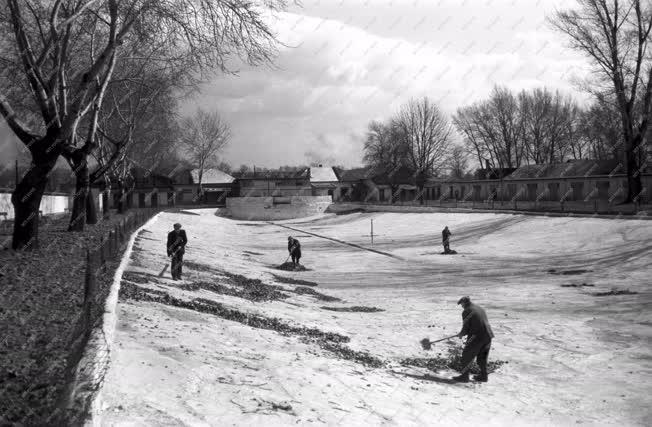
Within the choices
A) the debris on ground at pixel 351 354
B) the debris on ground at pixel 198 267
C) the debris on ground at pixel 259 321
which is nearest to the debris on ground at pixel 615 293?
the debris on ground at pixel 259 321

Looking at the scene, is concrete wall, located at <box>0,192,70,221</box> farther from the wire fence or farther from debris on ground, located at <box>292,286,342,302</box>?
the wire fence

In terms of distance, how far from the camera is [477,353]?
919 cm

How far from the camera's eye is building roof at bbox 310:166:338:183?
95.8m

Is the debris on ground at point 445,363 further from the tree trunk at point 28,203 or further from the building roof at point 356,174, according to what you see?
the building roof at point 356,174

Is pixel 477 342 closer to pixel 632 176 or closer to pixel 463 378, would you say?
pixel 463 378

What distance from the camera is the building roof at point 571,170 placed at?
50.4 m

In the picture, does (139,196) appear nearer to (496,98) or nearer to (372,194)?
(372,194)

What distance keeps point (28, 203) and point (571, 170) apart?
5227cm

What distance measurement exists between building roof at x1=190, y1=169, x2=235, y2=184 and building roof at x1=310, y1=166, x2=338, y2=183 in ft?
46.7

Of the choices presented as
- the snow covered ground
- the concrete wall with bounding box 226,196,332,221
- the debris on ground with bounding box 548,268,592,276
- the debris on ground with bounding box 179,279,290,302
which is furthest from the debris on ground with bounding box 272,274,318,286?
the concrete wall with bounding box 226,196,332,221

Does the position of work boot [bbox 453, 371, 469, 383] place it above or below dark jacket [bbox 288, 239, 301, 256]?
below

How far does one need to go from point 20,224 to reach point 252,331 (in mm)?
7164

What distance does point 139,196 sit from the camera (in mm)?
86562

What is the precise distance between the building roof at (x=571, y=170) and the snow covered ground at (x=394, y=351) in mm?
30676
